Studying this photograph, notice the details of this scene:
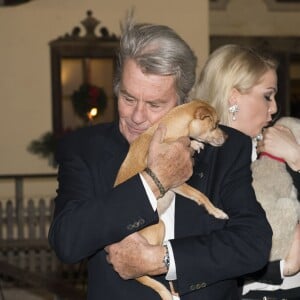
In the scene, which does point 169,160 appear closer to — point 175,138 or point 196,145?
point 175,138

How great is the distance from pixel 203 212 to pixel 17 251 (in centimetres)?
795

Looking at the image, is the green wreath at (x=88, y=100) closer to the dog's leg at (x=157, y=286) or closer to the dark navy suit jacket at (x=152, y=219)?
the dark navy suit jacket at (x=152, y=219)

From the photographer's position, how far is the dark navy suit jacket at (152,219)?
226cm

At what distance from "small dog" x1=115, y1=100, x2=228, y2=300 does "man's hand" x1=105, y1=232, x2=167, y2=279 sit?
38 mm

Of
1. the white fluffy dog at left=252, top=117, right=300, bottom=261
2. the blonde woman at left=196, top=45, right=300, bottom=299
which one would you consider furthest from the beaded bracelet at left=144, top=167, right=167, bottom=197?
the blonde woman at left=196, top=45, right=300, bottom=299

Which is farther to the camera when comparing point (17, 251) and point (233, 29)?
point (233, 29)

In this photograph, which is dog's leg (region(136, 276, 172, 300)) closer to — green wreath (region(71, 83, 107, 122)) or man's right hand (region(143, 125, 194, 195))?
man's right hand (region(143, 125, 194, 195))

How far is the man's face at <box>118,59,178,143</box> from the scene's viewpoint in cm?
241

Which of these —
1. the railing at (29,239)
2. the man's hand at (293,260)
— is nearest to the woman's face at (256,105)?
the man's hand at (293,260)

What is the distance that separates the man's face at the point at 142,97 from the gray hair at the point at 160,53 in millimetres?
22

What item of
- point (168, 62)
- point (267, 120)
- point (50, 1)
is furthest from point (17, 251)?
point (168, 62)

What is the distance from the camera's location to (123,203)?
2.26 m

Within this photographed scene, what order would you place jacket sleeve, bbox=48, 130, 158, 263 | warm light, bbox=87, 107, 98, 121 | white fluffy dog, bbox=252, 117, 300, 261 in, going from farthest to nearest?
warm light, bbox=87, 107, 98, 121
white fluffy dog, bbox=252, 117, 300, 261
jacket sleeve, bbox=48, 130, 158, 263

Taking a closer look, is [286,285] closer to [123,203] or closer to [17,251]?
[123,203]
